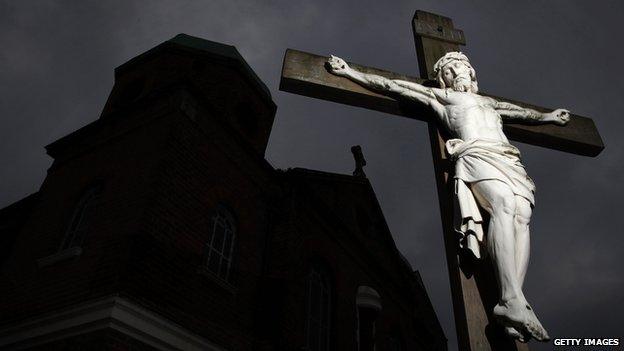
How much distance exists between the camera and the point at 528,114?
2.89m

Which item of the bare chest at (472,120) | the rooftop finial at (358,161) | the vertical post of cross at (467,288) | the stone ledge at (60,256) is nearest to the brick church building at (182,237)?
the stone ledge at (60,256)

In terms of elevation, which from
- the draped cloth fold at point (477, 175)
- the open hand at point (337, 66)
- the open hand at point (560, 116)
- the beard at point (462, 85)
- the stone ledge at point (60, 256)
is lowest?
the draped cloth fold at point (477, 175)

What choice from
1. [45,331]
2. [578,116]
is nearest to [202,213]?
[45,331]

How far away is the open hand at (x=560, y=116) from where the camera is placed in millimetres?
2986

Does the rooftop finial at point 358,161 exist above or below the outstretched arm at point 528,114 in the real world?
above

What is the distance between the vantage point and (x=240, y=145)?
9758 millimetres

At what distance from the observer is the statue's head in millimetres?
2713

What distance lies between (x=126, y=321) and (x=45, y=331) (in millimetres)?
1574

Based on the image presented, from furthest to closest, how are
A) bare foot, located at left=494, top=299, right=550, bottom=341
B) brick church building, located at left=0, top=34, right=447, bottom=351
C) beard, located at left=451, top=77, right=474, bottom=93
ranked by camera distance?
brick church building, located at left=0, top=34, right=447, bottom=351
beard, located at left=451, top=77, right=474, bottom=93
bare foot, located at left=494, top=299, right=550, bottom=341

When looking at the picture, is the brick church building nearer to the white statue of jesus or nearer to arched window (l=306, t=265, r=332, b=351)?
arched window (l=306, t=265, r=332, b=351)

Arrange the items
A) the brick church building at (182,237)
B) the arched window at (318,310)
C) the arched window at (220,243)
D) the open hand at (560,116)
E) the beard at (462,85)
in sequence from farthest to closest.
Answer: the arched window at (318,310), the arched window at (220,243), the brick church building at (182,237), the open hand at (560,116), the beard at (462,85)

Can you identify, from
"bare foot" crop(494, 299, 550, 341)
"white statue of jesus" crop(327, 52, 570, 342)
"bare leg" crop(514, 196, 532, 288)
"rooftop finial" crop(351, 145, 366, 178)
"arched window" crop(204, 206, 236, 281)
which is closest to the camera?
"bare foot" crop(494, 299, 550, 341)

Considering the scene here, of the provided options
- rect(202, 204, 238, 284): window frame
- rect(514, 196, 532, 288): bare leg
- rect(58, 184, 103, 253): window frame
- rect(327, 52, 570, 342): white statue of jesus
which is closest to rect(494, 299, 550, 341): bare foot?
rect(327, 52, 570, 342): white statue of jesus

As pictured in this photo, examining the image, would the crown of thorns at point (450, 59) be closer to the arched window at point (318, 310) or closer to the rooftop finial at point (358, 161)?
the arched window at point (318, 310)
